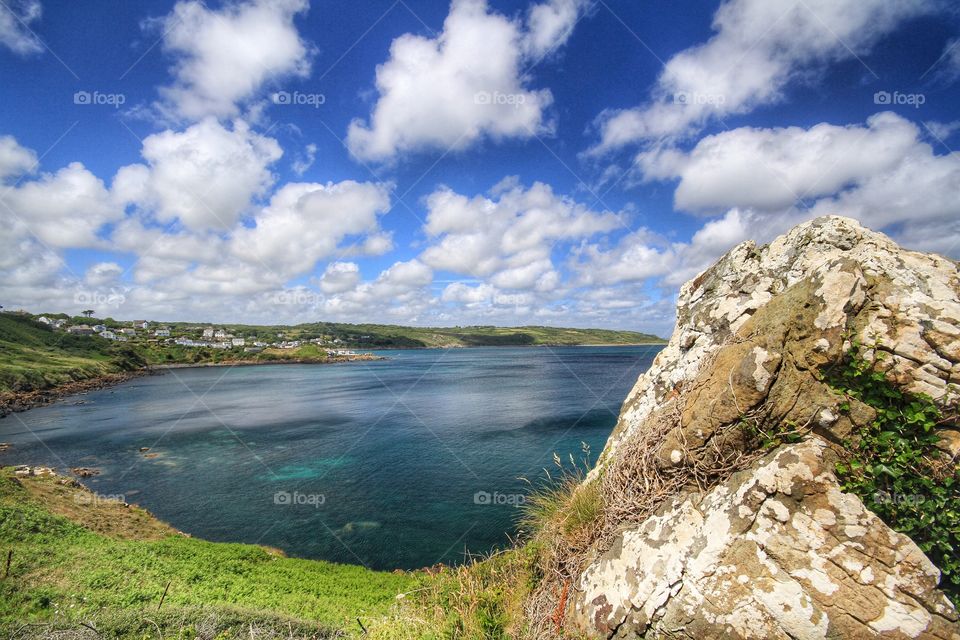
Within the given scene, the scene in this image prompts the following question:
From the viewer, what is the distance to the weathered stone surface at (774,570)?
354cm

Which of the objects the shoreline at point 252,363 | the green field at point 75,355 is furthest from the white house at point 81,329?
the shoreline at point 252,363

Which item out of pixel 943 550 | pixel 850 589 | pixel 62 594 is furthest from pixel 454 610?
pixel 62 594

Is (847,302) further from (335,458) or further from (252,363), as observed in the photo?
(252,363)

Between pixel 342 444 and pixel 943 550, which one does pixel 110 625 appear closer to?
pixel 943 550

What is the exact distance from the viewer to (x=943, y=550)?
12.1 feet

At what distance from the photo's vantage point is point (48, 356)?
96438mm

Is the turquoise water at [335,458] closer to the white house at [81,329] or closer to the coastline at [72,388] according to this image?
the coastline at [72,388]

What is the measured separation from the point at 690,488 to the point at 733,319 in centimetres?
338
